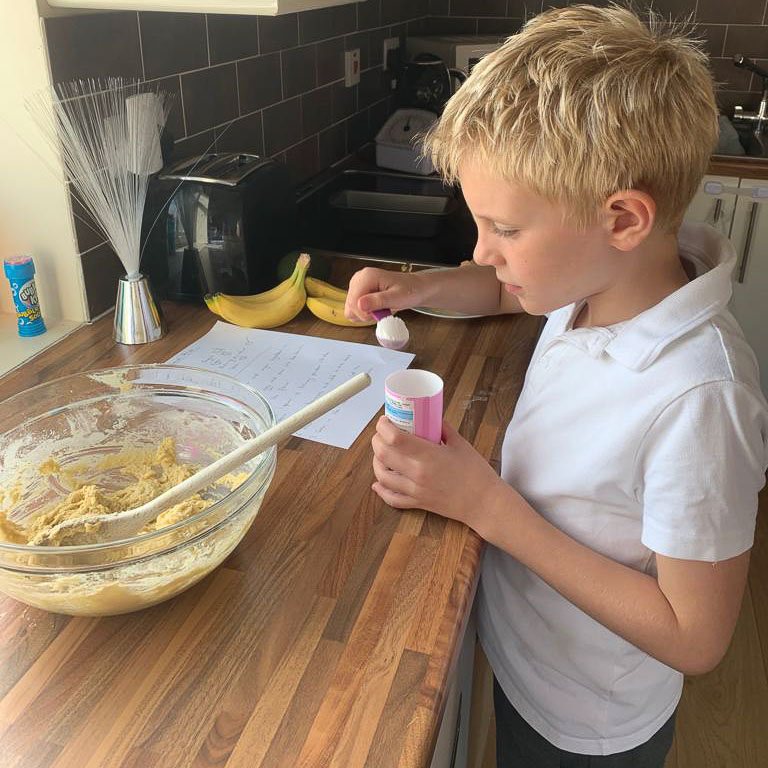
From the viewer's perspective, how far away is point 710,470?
681 mm

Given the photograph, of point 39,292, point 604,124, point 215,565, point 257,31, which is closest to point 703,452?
point 604,124

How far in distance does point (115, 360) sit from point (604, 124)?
2.59 ft

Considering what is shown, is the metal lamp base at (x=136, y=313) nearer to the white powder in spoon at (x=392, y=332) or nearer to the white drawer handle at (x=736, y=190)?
the white powder in spoon at (x=392, y=332)

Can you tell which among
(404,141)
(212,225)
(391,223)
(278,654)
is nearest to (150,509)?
(278,654)

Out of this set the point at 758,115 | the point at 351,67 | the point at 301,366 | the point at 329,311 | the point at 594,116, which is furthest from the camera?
the point at 758,115

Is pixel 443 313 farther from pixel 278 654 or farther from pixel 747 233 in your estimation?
pixel 747 233

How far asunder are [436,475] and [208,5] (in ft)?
2.15

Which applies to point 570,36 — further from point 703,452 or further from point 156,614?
point 156,614

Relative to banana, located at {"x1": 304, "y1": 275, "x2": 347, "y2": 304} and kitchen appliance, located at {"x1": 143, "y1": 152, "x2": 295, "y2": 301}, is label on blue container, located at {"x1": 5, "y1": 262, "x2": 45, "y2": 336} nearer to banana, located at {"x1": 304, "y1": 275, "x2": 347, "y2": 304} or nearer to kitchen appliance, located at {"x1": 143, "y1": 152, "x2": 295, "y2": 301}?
kitchen appliance, located at {"x1": 143, "y1": 152, "x2": 295, "y2": 301}

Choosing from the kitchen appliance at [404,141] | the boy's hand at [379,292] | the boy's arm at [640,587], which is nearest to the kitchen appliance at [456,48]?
the kitchen appliance at [404,141]

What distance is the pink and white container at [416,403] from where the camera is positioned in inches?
32.1

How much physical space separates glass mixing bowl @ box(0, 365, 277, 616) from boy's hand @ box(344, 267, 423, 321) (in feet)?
0.93

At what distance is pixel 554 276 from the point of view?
2.45 feet

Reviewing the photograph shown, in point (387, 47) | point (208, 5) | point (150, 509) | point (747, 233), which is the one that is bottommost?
point (747, 233)
